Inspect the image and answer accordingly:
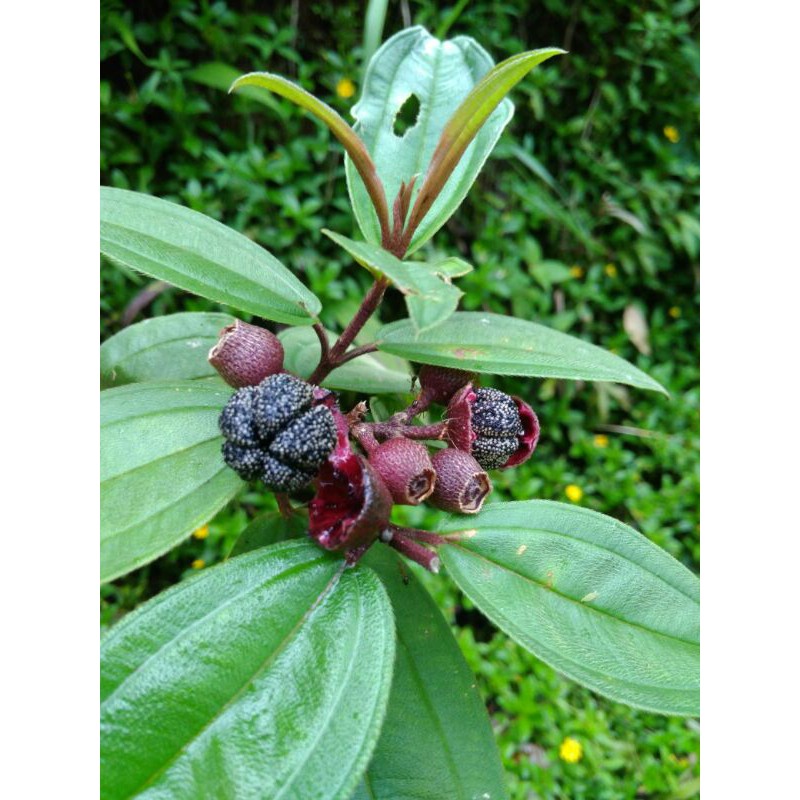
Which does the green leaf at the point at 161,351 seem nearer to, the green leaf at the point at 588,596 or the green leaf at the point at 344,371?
the green leaf at the point at 344,371

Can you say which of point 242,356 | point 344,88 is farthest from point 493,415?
point 344,88

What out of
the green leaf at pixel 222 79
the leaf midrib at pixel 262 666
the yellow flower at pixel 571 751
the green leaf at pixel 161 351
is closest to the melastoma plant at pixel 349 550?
the leaf midrib at pixel 262 666

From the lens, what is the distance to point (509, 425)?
720mm

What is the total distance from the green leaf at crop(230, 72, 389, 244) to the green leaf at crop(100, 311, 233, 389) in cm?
26

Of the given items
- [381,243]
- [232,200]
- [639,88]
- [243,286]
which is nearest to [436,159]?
[381,243]

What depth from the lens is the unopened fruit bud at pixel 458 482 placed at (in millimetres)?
678

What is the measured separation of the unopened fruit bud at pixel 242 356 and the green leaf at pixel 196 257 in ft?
0.08

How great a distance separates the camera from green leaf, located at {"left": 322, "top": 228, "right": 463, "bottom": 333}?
1.70 feet

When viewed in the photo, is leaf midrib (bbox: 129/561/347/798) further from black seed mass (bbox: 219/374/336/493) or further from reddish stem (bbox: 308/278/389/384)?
reddish stem (bbox: 308/278/389/384)

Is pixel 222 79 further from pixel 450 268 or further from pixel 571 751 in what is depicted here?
pixel 571 751

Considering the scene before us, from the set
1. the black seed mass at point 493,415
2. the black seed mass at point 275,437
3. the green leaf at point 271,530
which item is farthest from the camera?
the green leaf at point 271,530

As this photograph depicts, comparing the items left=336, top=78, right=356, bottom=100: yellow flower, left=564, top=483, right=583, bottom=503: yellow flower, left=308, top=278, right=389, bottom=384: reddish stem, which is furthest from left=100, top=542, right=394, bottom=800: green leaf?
left=336, top=78, right=356, bottom=100: yellow flower

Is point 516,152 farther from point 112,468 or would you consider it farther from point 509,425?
point 112,468
